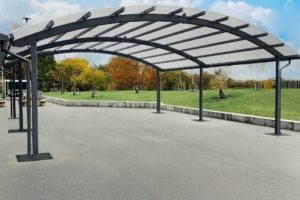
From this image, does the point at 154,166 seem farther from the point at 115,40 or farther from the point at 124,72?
the point at 124,72

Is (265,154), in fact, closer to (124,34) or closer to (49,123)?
(124,34)

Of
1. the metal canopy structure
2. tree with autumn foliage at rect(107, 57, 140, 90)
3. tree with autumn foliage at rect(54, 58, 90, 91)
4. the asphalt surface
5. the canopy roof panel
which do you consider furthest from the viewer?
Result: tree with autumn foliage at rect(54, 58, 90, 91)

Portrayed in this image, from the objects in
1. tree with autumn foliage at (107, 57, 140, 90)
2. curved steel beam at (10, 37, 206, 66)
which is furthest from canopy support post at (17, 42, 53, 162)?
tree with autumn foliage at (107, 57, 140, 90)

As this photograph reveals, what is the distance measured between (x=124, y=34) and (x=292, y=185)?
8796 mm

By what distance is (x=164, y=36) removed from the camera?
1356 centimetres

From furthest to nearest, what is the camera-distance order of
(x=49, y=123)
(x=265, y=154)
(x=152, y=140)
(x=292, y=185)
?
1. (x=49, y=123)
2. (x=152, y=140)
3. (x=265, y=154)
4. (x=292, y=185)

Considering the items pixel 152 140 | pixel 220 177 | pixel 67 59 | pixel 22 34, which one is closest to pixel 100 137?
pixel 152 140

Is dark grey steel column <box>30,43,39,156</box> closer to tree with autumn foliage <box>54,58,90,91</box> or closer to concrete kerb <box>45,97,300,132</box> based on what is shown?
concrete kerb <box>45,97,300,132</box>

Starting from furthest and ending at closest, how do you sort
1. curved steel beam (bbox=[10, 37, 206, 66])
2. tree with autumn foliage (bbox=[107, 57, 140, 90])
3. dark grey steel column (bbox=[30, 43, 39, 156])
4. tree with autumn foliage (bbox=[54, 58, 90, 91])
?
tree with autumn foliage (bbox=[54, 58, 90, 91])
tree with autumn foliage (bbox=[107, 57, 140, 90])
curved steel beam (bbox=[10, 37, 206, 66])
dark grey steel column (bbox=[30, 43, 39, 156])

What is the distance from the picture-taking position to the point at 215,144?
1090 centimetres

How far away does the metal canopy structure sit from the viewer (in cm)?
886

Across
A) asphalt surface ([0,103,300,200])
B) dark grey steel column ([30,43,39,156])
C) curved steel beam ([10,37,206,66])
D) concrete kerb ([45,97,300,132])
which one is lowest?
asphalt surface ([0,103,300,200])

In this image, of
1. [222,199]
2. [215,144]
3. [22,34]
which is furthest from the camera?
[215,144]

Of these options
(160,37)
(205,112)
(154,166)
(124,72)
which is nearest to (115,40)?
(160,37)
